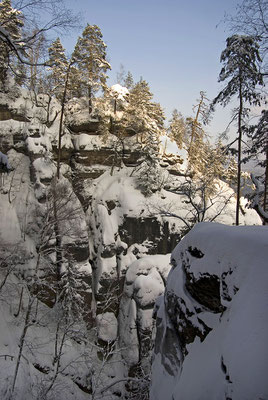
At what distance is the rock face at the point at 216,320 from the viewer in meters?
2.21

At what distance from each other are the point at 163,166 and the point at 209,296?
64.9ft

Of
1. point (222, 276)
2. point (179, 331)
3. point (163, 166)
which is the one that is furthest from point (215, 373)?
point (163, 166)

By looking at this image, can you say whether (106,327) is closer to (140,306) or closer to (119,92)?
(140,306)

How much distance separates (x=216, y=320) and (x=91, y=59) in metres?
24.1

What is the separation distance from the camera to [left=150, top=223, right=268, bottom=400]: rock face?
221 centimetres

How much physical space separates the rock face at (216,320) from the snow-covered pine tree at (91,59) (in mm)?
21074

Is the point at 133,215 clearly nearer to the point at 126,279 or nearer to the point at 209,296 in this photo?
the point at 126,279

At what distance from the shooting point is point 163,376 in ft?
16.2

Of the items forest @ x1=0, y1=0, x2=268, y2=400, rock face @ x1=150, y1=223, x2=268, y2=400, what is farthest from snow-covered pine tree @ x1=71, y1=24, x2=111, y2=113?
rock face @ x1=150, y1=223, x2=268, y2=400

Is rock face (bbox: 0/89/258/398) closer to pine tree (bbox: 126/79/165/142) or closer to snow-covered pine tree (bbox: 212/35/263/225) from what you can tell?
pine tree (bbox: 126/79/165/142)

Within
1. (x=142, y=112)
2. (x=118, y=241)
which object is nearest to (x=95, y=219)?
(x=118, y=241)

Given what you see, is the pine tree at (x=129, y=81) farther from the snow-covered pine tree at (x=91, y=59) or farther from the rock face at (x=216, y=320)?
the rock face at (x=216, y=320)

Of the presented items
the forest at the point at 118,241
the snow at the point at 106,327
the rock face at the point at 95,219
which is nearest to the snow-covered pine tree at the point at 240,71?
the forest at the point at 118,241

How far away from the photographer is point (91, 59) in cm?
2155
